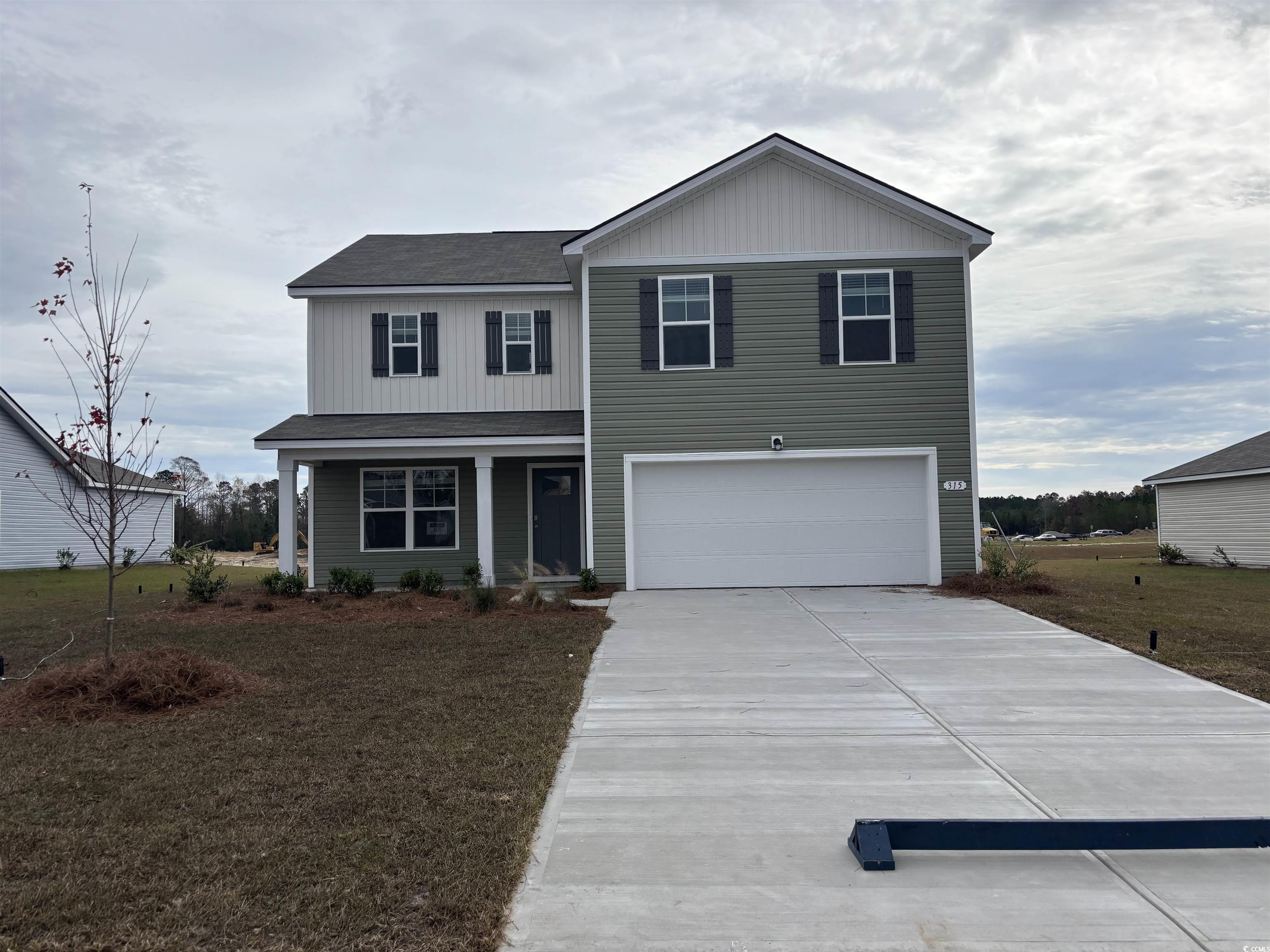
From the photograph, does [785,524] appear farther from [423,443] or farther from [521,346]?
[423,443]

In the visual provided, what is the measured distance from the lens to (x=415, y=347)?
51.8ft

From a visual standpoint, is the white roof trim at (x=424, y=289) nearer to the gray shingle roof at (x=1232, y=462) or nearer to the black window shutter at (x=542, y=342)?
the black window shutter at (x=542, y=342)

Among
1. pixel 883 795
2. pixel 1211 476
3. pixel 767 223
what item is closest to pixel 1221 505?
pixel 1211 476

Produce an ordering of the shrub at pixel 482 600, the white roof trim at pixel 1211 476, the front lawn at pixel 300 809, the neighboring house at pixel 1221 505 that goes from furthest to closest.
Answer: the neighboring house at pixel 1221 505 → the white roof trim at pixel 1211 476 → the shrub at pixel 482 600 → the front lawn at pixel 300 809

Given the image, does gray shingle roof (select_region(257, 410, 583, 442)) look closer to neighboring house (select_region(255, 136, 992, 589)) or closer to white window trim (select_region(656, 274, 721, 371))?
neighboring house (select_region(255, 136, 992, 589))

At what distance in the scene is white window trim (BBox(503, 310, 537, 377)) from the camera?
15.8 metres

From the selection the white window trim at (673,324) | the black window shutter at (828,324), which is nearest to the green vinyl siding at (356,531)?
the white window trim at (673,324)

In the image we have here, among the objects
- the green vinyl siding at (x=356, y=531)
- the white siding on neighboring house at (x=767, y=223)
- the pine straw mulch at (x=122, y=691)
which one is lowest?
the pine straw mulch at (x=122, y=691)

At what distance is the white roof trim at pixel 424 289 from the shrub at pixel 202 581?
511 centimetres

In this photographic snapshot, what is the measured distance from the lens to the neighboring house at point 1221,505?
1989 centimetres

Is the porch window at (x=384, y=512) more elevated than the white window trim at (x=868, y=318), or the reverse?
the white window trim at (x=868, y=318)

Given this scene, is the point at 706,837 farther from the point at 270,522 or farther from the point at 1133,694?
the point at 270,522

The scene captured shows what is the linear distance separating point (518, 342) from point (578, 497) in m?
3.14

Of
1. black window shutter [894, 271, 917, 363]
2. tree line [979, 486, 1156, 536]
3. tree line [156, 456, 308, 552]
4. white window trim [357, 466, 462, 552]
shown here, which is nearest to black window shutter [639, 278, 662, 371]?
black window shutter [894, 271, 917, 363]
